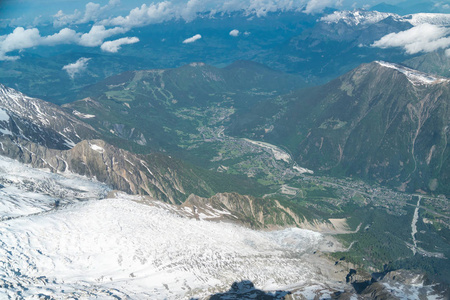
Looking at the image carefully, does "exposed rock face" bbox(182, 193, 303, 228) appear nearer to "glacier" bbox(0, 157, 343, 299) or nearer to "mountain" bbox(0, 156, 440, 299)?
"mountain" bbox(0, 156, 440, 299)

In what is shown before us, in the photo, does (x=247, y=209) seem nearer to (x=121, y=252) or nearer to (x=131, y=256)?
(x=131, y=256)

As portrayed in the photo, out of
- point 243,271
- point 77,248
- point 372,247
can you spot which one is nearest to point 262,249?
point 243,271

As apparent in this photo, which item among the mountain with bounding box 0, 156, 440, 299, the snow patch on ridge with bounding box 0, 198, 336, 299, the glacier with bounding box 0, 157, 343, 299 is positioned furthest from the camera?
the mountain with bounding box 0, 156, 440, 299

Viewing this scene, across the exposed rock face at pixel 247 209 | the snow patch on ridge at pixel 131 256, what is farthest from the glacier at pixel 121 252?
the exposed rock face at pixel 247 209

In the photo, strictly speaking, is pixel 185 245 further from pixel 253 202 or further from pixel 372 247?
pixel 372 247

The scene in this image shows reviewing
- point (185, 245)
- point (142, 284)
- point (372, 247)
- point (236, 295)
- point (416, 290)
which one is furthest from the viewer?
point (372, 247)

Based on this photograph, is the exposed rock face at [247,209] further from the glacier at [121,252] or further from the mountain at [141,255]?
the glacier at [121,252]

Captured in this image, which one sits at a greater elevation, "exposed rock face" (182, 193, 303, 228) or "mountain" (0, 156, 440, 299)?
"mountain" (0, 156, 440, 299)

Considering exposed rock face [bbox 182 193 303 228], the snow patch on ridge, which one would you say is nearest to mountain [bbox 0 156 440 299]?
the snow patch on ridge
